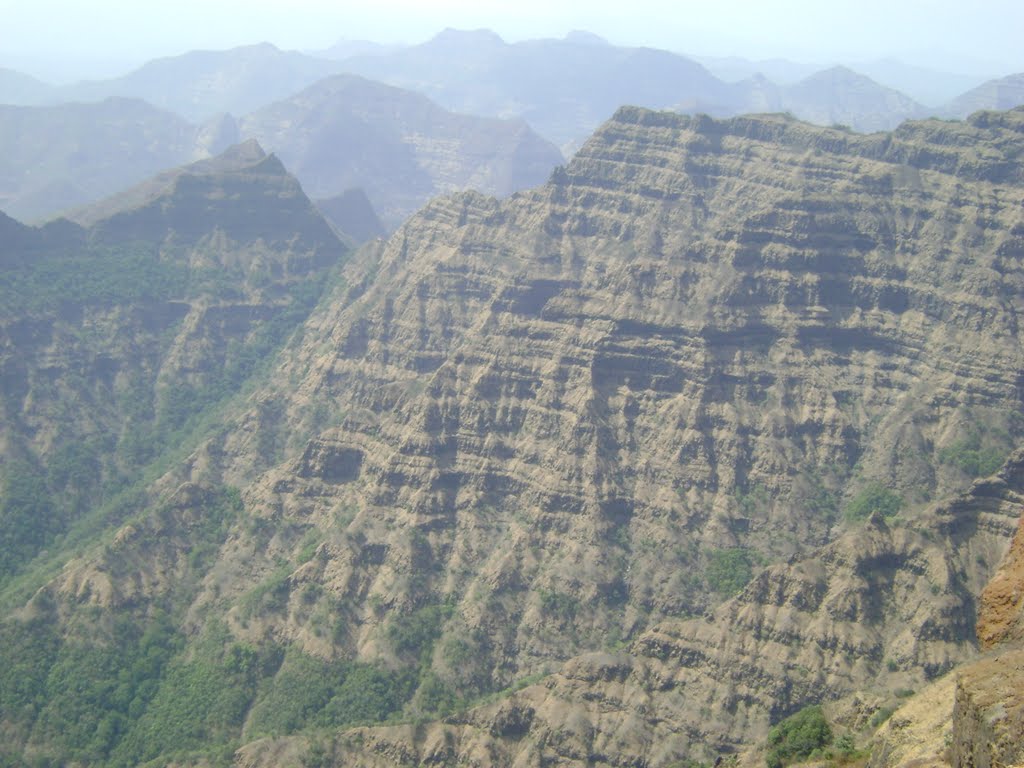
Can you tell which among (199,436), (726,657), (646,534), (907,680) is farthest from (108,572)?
(907,680)

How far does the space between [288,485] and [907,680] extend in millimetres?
83452

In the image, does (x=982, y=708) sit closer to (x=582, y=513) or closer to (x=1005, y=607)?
(x=1005, y=607)

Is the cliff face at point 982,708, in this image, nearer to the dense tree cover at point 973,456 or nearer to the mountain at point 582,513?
the mountain at point 582,513

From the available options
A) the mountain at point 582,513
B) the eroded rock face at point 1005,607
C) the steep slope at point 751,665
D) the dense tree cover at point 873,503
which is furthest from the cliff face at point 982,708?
the dense tree cover at point 873,503

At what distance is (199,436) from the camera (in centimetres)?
18050

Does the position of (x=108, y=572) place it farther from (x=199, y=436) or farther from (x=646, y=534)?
(x=646, y=534)

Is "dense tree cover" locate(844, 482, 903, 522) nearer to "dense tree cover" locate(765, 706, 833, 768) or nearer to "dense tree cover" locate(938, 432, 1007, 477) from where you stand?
"dense tree cover" locate(938, 432, 1007, 477)

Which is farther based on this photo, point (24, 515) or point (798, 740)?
point (24, 515)

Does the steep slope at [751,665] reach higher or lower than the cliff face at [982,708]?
lower

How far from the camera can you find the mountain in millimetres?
98750

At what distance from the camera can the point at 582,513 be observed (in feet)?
448

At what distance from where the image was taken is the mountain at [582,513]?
324 ft

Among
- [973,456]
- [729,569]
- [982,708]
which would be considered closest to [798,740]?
[982,708]

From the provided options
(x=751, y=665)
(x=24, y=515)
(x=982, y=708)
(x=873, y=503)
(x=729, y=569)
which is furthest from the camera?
(x=24, y=515)
